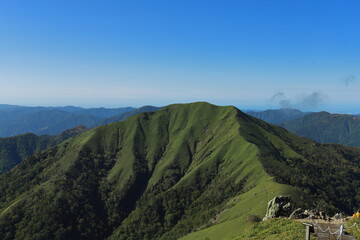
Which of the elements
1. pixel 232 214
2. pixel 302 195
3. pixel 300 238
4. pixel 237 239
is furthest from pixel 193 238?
pixel 300 238

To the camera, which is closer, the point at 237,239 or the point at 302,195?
the point at 237,239

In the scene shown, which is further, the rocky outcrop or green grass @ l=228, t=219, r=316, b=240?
the rocky outcrop

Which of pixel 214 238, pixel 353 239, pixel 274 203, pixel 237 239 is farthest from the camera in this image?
pixel 214 238

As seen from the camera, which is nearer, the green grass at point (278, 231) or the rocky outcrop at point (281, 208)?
the green grass at point (278, 231)

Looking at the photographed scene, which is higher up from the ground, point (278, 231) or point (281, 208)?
point (278, 231)

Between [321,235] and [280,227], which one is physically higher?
[321,235]

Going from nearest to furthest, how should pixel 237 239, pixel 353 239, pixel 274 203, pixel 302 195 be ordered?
1. pixel 353 239
2. pixel 237 239
3. pixel 274 203
4. pixel 302 195

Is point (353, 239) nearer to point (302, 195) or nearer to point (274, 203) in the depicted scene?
point (274, 203)

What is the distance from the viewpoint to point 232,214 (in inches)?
7712

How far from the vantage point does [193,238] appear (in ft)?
619

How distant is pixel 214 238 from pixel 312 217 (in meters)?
110

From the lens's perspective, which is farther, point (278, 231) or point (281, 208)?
point (281, 208)

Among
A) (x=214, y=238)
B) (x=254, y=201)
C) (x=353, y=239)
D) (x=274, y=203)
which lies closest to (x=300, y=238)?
(x=353, y=239)

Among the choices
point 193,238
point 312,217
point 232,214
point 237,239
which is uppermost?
point 312,217
